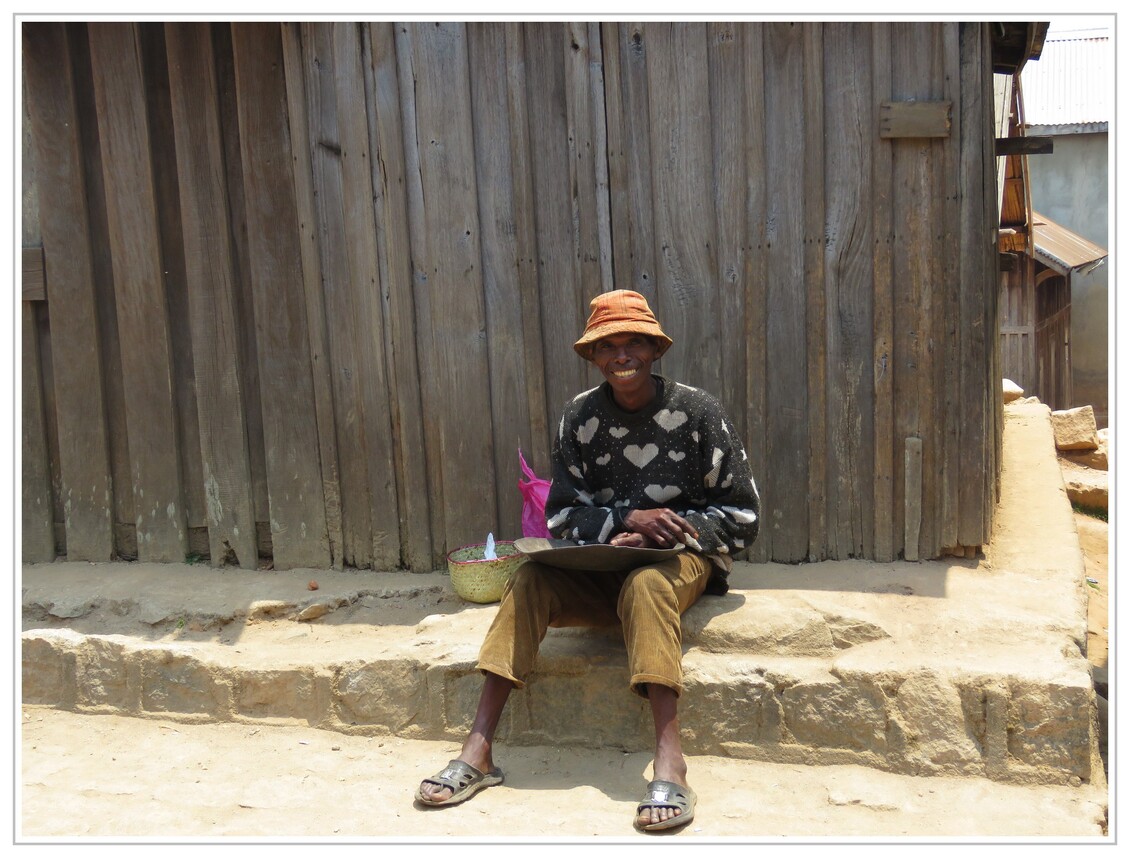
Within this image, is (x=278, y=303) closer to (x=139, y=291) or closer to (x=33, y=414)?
(x=139, y=291)

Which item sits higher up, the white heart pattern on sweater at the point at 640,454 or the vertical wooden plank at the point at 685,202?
the vertical wooden plank at the point at 685,202

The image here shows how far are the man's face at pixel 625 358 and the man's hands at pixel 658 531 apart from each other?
480 mm

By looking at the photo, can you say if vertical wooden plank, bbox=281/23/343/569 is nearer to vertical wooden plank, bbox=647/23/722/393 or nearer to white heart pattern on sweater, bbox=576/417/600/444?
white heart pattern on sweater, bbox=576/417/600/444

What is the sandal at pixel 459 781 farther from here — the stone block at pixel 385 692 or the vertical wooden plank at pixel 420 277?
the vertical wooden plank at pixel 420 277

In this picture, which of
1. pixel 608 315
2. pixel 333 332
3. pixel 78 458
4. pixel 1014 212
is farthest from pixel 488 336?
pixel 1014 212

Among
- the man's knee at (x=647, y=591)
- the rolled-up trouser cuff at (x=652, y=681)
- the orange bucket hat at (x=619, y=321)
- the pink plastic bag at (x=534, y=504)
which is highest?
the orange bucket hat at (x=619, y=321)

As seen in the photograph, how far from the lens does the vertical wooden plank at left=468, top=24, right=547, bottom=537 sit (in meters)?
4.38

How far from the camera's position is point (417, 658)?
382 cm

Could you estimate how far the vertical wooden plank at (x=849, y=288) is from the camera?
4.10 m

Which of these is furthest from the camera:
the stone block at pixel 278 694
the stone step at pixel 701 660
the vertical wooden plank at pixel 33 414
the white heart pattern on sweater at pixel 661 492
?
the vertical wooden plank at pixel 33 414

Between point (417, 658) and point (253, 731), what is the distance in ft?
2.51

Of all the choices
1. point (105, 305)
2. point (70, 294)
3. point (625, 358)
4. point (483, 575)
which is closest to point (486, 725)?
point (483, 575)

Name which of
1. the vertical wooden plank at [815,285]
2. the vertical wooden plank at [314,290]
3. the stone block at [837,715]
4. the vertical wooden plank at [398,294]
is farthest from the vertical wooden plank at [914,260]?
the vertical wooden plank at [314,290]

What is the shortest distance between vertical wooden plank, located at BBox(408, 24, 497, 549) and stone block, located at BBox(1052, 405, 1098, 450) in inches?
281
